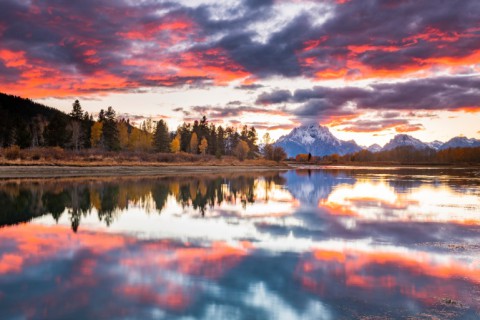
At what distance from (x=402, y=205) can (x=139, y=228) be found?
67.3 feet

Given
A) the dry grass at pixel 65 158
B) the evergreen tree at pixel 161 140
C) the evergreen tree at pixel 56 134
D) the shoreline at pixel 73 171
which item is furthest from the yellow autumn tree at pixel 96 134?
the shoreline at pixel 73 171

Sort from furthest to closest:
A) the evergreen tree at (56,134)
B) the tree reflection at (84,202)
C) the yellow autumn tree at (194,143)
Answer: the yellow autumn tree at (194,143)
the evergreen tree at (56,134)
the tree reflection at (84,202)

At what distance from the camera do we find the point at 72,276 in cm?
1214

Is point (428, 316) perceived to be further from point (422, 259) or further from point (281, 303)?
point (422, 259)

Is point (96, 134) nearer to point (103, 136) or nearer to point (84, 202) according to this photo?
point (103, 136)

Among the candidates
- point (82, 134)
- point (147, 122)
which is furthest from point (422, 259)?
point (147, 122)

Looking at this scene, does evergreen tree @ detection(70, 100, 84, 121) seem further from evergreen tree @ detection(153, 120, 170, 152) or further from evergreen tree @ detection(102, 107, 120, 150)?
evergreen tree @ detection(153, 120, 170, 152)

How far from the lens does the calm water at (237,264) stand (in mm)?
9609

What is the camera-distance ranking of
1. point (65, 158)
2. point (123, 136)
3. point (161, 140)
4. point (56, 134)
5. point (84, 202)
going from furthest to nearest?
point (123, 136) → point (161, 140) → point (56, 134) → point (65, 158) → point (84, 202)

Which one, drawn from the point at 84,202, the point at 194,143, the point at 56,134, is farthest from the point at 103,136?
the point at 84,202

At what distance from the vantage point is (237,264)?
13.4 metres

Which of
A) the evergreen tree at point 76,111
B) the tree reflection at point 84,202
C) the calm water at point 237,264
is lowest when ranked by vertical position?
the calm water at point 237,264

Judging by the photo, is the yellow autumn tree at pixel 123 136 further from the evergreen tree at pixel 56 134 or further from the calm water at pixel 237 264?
the calm water at pixel 237 264

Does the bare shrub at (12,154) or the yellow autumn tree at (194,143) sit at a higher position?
the yellow autumn tree at (194,143)
